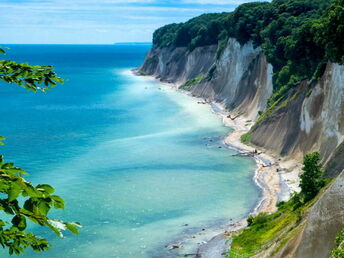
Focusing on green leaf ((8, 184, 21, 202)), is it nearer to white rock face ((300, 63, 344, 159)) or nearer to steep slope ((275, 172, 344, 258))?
steep slope ((275, 172, 344, 258))

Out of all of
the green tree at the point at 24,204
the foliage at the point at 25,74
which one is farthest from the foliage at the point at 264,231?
the green tree at the point at 24,204

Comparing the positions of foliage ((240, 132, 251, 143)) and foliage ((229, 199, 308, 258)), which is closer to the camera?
foliage ((229, 199, 308, 258))

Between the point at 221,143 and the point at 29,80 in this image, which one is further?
the point at 221,143

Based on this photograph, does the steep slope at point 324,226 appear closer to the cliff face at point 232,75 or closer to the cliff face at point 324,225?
the cliff face at point 324,225

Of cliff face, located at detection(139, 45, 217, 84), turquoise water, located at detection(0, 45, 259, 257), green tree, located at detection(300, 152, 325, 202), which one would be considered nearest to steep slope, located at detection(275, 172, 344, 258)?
green tree, located at detection(300, 152, 325, 202)

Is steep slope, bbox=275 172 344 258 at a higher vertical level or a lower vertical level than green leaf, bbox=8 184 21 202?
lower

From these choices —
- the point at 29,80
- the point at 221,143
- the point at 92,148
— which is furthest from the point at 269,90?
the point at 29,80

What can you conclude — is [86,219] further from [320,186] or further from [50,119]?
[50,119]

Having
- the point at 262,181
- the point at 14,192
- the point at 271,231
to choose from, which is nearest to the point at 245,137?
the point at 262,181
